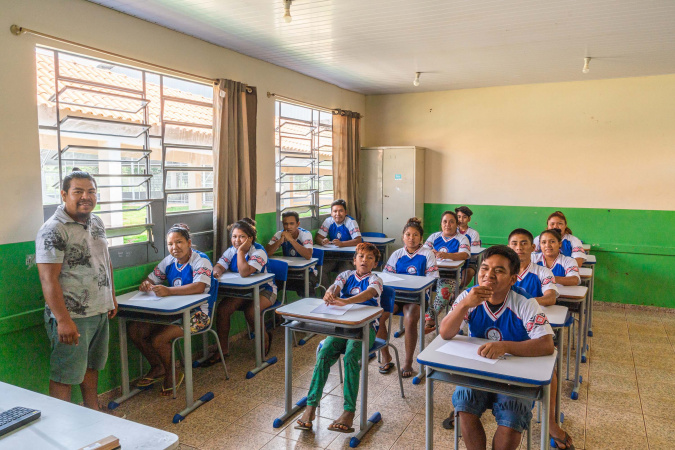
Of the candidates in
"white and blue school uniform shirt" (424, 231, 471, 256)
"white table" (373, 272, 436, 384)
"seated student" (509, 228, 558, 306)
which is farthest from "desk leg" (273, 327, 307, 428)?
"white and blue school uniform shirt" (424, 231, 471, 256)

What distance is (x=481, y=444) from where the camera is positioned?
2320mm

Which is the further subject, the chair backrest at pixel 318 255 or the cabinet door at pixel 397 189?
the cabinet door at pixel 397 189

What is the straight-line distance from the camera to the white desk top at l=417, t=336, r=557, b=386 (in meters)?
2.00

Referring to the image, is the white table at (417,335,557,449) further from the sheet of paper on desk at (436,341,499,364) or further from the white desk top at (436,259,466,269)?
the white desk top at (436,259,466,269)

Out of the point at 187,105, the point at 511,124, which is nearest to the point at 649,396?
the point at 511,124

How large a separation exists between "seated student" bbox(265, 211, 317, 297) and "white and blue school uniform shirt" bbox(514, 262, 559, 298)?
2.38 metres

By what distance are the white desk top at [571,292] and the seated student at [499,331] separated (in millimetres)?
1268

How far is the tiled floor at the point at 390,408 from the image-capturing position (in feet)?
9.75

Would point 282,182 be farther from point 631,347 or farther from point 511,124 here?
point 631,347

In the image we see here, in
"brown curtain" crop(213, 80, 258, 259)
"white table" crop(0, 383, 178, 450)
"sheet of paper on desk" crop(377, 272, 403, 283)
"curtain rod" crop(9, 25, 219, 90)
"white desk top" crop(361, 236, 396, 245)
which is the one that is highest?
"curtain rod" crop(9, 25, 219, 90)

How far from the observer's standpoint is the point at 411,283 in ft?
12.4

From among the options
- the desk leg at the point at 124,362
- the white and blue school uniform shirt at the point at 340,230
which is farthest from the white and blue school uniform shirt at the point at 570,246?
the desk leg at the point at 124,362

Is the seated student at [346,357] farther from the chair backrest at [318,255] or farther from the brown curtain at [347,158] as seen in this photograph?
the brown curtain at [347,158]

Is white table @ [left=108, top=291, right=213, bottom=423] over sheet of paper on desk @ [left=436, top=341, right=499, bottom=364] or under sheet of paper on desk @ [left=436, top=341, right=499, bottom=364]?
under
